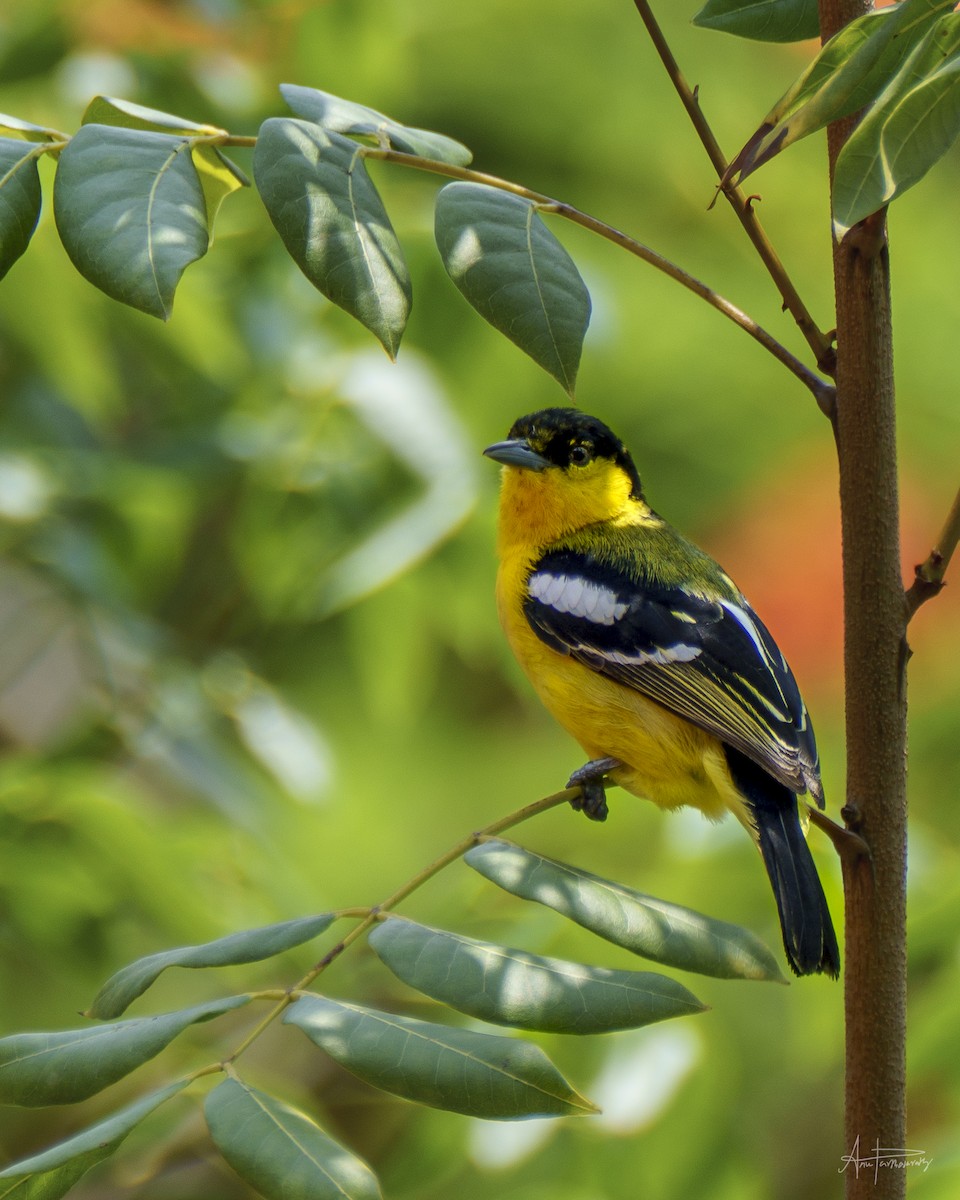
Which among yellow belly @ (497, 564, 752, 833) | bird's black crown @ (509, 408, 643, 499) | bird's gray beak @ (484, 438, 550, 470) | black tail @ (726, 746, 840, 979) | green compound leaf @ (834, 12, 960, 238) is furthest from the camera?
bird's black crown @ (509, 408, 643, 499)

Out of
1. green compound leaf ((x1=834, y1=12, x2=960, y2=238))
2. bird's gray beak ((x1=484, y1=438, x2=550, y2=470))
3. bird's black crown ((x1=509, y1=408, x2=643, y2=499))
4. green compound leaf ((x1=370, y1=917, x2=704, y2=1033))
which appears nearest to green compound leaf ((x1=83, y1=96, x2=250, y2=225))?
A: green compound leaf ((x1=834, y1=12, x2=960, y2=238))

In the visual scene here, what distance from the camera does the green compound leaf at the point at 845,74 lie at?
1.04 meters

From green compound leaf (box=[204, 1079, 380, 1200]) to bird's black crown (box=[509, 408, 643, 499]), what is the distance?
5.51ft

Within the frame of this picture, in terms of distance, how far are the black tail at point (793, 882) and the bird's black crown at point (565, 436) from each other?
94 cm

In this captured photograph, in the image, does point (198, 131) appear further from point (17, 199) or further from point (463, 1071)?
point (463, 1071)

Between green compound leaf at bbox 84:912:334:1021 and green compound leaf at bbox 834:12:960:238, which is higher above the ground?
green compound leaf at bbox 834:12:960:238

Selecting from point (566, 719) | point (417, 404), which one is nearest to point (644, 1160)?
point (566, 719)

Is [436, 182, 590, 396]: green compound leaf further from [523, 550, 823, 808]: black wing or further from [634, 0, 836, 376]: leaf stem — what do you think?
[523, 550, 823, 808]: black wing

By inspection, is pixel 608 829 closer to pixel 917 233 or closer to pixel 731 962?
pixel 731 962

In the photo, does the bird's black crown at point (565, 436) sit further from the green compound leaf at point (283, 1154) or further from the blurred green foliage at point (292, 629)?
the green compound leaf at point (283, 1154)

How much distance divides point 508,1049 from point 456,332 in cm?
167

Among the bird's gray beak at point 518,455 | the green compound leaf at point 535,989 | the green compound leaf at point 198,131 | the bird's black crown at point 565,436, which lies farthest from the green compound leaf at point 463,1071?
the bird's black crown at point 565,436

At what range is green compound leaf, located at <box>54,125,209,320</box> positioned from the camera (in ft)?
3.55

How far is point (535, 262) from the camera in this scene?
112cm
